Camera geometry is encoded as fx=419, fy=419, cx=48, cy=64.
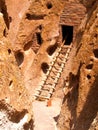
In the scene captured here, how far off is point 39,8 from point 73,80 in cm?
1000

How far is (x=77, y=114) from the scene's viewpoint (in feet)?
42.7

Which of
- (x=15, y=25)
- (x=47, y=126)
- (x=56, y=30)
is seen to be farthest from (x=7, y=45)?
(x=15, y=25)

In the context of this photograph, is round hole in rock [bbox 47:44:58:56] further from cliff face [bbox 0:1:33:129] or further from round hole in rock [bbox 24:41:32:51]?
cliff face [bbox 0:1:33:129]

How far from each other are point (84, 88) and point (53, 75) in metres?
8.13

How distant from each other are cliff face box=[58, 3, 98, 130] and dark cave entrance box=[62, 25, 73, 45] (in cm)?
847

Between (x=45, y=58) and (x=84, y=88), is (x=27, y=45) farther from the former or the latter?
(x=84, y=88)

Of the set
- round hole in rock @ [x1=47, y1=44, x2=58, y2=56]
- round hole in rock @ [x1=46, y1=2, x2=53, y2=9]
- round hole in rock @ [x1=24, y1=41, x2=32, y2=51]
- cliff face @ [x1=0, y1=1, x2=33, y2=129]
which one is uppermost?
cliff face @ [x1=0, y1=1, x2=33, y2=129]

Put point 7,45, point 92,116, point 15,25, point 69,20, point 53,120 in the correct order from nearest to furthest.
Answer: point 7,45 < point 92,116 < point 53,120 < point 69,20 < point 15,25

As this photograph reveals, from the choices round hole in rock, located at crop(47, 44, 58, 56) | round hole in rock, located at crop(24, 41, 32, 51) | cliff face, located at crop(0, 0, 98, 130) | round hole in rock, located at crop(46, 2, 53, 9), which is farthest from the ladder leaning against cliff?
round hole in rock, located at crop(46, 2, 53, 9)

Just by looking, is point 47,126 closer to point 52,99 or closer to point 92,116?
point 92,116

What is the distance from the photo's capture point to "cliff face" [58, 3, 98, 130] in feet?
41.3

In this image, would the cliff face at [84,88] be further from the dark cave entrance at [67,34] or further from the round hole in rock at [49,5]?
the round hole in rock at [49,5]

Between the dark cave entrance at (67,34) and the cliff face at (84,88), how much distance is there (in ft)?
27.8

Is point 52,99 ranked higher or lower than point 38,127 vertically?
lower
